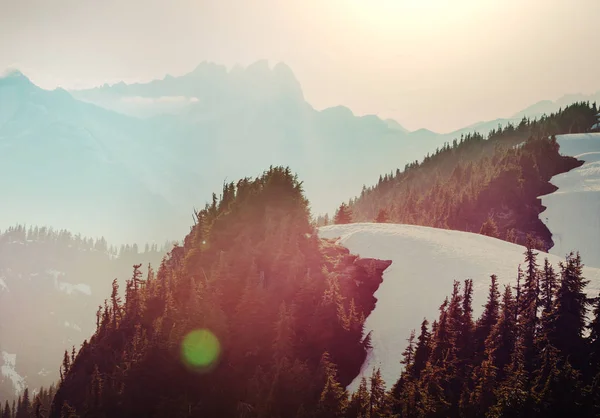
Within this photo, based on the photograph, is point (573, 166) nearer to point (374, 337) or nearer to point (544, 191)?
point (544, 191)

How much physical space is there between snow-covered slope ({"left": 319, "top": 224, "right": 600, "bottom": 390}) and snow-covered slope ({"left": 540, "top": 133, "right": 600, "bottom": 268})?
5588 centimetres

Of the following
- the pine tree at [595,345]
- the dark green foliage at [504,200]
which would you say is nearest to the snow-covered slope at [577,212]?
the dark green foliage at [504,200]

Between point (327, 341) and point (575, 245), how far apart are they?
87.2m

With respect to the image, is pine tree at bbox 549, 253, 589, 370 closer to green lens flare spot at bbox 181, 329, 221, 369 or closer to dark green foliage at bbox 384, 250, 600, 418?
dark green foliage at bbox 384, 250, 600, 418

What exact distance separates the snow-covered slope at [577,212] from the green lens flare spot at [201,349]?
89.8m

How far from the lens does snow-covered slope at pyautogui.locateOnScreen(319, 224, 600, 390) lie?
46094 millimetres

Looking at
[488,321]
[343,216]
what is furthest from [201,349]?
[343,216]

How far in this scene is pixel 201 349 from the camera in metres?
47.4

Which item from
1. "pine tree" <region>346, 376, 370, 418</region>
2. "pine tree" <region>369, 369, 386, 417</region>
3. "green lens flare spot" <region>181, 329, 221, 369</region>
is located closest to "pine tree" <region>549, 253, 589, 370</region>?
"pine tree" <region>369, 369, 386, 417</region>

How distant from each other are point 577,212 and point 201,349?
107m

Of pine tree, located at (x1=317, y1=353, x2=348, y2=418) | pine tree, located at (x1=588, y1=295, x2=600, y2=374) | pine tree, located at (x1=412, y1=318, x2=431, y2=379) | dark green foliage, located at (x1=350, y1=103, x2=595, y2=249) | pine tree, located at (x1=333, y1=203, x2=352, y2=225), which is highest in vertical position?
dark green foliage, located at (x1=350, y1=103, x2=595, y2=249)

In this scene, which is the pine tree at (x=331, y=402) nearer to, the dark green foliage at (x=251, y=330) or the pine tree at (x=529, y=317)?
the dark green foliage at (x=251, y=330)

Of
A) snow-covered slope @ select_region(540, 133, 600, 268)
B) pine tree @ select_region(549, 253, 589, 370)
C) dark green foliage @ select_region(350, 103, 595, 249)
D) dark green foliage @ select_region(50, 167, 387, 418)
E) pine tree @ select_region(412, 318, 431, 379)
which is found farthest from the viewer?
dark green foliage @ select_region(350, 103, 595, 249)

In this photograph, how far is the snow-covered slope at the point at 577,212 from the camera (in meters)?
107
